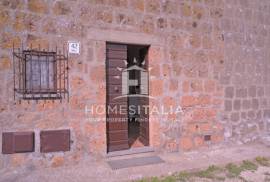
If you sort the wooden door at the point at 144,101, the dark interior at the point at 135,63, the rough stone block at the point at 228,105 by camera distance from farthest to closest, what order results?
the rough stone block at the point at 228,105, the dark interior at the point at 135,63, the wooden door at the point at 144,101

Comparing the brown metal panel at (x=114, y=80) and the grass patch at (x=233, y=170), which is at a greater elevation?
the brown metal panel at (x=114, y=80)

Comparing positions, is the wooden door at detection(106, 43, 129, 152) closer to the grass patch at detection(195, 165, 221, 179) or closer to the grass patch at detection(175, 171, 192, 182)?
the grass patch at detection(175, 171, 192, 182)

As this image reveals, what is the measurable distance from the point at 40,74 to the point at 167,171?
2.50 metres

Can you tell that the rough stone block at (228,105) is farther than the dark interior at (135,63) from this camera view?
Yes

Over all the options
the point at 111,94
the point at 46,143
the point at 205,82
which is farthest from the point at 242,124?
the point at 46,143

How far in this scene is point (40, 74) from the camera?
374cm

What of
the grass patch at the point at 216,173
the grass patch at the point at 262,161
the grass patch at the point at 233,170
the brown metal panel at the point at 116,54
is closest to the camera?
the grass patch at the point at 216,173

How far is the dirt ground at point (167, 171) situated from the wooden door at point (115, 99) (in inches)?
14.7

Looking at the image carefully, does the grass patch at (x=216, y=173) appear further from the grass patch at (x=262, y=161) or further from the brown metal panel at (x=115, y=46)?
the brown metal panel at (x=115, y=46)

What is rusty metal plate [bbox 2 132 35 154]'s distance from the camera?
11.6 ft

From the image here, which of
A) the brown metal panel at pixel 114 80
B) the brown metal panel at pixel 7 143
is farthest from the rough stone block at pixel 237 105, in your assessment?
the brown metal panel at pixel 7 143

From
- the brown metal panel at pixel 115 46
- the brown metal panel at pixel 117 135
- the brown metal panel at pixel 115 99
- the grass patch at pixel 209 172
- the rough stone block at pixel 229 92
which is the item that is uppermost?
the brown metal panel at pixel 115 46

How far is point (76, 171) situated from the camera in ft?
12.0

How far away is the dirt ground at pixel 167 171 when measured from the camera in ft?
11.2
